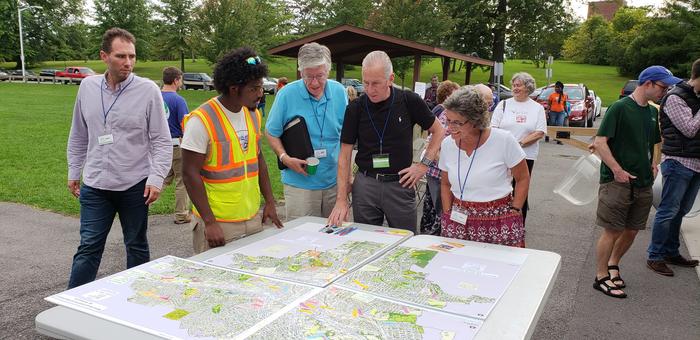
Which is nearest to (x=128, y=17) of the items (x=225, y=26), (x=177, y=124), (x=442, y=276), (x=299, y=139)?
(x=225, y=26)

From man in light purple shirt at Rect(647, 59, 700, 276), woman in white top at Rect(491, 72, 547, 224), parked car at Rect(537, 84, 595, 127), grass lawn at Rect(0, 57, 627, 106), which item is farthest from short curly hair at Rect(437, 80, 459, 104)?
grass lawn at Rect(0, 57, 627, 106)

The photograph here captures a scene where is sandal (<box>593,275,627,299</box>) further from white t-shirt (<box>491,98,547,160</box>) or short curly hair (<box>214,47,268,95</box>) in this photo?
short curly hair (<box>214,47,268,95</box>)

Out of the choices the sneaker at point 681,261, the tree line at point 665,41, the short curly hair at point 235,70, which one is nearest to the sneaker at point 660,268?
the sneaker at point 681,261

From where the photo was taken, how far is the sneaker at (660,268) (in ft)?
15.0

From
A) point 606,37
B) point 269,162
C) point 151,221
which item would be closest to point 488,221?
point 151,221

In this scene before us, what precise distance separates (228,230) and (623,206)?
309 cm

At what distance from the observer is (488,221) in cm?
293

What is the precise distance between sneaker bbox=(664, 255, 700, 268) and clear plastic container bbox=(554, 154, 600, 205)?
1137 mm

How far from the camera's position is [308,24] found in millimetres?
44312

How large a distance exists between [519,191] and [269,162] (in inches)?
293

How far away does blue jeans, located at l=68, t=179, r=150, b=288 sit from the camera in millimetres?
2998

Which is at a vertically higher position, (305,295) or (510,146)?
(510,146)

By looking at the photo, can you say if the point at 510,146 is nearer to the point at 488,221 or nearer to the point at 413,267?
the point at 488,221

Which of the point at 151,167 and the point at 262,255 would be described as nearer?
the point at 262,255
